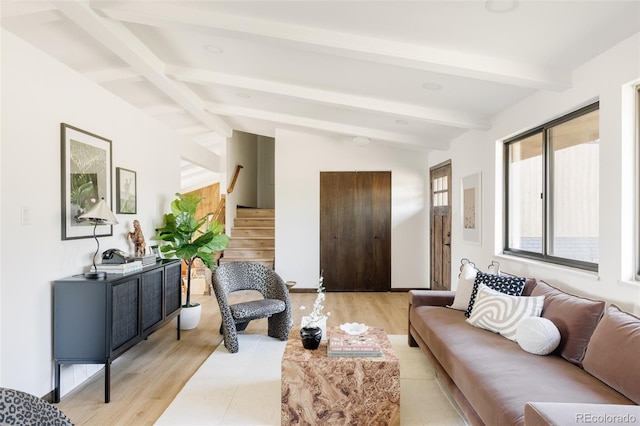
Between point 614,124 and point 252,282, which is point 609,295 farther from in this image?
point 252,282

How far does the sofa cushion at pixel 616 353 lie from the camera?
170 cm

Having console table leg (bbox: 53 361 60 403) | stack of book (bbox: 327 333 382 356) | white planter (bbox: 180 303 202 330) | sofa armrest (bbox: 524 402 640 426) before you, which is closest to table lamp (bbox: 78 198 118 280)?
console table leg (bbox: 53 361 60 403)

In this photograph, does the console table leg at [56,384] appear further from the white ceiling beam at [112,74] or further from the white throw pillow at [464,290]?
the white throw pillow at [464,290]

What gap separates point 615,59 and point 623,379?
1.86 meters

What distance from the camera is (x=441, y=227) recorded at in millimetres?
5770

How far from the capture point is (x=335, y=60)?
10.2 feet

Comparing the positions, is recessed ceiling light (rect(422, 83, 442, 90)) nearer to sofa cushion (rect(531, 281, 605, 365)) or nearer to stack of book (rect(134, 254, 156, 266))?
sofa cushion (rect(531, 281, 605, 365))

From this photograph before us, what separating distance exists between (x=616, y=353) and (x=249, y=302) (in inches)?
116

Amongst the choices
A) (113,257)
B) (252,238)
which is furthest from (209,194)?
(113,257)

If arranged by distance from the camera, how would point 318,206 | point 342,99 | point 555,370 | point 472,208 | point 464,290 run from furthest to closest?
point 318,206, point 472,208, point 342,99, point 464,290, point 555,370

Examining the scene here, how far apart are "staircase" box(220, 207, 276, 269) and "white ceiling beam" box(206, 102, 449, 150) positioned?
2.52m

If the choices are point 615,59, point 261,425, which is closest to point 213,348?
point 261,425

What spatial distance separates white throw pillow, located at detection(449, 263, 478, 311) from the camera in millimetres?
3266

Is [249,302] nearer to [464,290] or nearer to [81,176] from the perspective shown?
[81,176]
